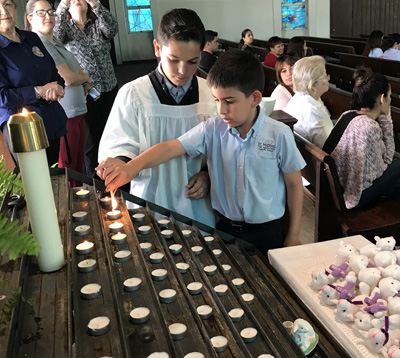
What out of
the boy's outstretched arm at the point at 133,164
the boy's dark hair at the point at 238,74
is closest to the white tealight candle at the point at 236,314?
the boy's outstretched arm at the point at 133,164

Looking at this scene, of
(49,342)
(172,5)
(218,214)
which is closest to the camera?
(49,342)

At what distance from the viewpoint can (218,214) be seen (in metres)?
2.21

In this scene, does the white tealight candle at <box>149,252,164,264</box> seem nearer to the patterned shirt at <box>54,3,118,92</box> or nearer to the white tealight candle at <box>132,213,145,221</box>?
the white tealight candle at <box>132,213,145,221</box>

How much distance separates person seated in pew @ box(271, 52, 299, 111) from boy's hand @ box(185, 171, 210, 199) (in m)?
2.83

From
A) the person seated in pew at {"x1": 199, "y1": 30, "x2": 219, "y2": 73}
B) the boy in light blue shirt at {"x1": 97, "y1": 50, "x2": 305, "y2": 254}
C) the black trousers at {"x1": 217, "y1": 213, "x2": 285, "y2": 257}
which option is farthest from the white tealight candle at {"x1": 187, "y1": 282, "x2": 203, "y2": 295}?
the person seated in pew at {"x1": 199, "y1": 30, "x2": 219, "y2": 73}

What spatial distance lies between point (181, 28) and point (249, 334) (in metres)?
1.27

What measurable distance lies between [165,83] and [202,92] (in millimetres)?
196

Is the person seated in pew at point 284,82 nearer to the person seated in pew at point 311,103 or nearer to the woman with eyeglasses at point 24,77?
the person seated in pew at point 311,103

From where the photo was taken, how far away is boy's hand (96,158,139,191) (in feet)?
5.37

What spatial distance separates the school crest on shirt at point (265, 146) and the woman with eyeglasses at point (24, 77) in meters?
1.66

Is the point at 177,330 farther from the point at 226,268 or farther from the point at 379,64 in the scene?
the point at 379,64

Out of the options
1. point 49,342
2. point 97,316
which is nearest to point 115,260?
point 97,316

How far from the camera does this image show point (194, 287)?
1.19 metres

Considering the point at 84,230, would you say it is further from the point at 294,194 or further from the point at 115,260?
the point at 294,194
